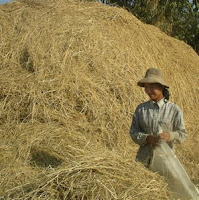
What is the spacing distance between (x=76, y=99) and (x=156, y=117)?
7.44 feet

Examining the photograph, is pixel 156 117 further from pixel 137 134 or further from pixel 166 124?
pixel 137 134

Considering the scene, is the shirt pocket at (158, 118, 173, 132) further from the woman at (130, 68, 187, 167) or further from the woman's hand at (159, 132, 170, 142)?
the woman's hand at (159, 132, 170, 142)

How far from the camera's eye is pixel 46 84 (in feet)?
18.8

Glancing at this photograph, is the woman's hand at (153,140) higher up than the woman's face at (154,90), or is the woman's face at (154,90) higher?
the woman's face at (154,90)

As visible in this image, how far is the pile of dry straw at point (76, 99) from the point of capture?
3.14 meters

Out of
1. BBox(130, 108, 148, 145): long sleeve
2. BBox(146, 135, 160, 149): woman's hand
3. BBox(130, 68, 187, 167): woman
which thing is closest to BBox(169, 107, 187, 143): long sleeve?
BBox(130, 68, 187, 167): woman

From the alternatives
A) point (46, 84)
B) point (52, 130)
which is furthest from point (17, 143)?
point (46, 84)

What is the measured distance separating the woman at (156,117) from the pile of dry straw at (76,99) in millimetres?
255

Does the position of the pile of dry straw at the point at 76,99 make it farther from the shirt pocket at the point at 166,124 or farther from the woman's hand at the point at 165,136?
the shirt pocket at the point at 166,124

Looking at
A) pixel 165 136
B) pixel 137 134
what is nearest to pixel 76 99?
pixel 137 134

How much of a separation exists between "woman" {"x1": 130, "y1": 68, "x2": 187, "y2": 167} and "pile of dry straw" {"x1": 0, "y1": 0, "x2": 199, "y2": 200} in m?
0.25

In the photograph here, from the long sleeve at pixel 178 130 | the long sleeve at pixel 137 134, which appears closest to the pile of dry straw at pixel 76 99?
the long sleeve at pixel 137 134

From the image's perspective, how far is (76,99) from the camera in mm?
5758

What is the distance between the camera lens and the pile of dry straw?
3.14m
